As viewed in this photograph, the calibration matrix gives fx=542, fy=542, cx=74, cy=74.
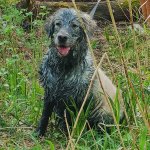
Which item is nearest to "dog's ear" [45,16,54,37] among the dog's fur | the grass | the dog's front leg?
the dog's fur

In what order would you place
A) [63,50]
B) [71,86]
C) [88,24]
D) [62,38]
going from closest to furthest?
[62,38]
[63,50]
[71,86]
[88,24]

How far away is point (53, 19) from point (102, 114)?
1.02 m

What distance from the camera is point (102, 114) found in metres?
5.22

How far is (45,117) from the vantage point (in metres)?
5.22

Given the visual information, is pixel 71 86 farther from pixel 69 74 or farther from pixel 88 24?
pixel 88 24

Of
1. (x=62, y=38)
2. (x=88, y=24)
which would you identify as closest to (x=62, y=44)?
(x=62, y=38)

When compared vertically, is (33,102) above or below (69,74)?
below

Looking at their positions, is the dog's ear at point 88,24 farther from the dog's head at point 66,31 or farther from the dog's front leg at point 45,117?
the dog's front leg at point 45,117

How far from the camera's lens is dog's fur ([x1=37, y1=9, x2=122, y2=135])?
16.4 ft

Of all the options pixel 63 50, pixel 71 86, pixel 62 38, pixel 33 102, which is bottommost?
pixel 33 102

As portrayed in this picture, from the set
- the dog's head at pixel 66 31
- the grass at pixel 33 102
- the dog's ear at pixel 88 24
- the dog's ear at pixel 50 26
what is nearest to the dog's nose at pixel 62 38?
the dog's head at pixel 66 31

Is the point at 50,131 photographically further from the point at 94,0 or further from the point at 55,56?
the point at 94,0

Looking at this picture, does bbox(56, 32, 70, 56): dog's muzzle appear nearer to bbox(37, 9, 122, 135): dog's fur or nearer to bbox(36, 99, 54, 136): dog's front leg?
bbox(37, 9, 122, 135): dog's fur

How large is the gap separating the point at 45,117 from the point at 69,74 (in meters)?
0.48
